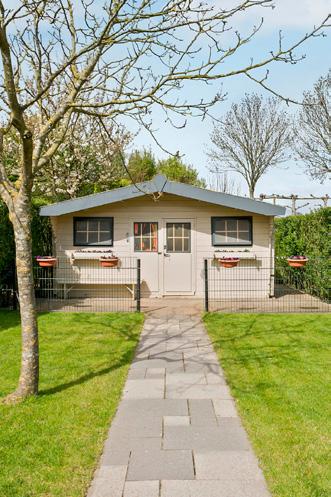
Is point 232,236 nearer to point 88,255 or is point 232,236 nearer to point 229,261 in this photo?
point 229,261

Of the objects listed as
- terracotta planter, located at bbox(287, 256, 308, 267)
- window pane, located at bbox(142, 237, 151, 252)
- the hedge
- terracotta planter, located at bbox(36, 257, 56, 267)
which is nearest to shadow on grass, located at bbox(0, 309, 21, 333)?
terracotta planter, located at bbox(36, 257, 56, 267)

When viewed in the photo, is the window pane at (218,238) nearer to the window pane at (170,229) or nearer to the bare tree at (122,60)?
the window pane at (170,229)

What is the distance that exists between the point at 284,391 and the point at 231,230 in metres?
6.94

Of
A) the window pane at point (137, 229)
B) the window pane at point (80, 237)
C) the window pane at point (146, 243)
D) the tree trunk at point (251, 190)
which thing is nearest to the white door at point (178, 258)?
the window pane at point (146, 243)

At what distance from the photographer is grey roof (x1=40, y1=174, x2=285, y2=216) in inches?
410

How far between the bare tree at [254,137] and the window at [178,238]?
515 inches

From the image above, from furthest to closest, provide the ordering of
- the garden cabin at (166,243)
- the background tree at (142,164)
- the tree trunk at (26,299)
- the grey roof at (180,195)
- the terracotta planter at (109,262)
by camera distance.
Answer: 1. the background tree at (142,164)
2. the garden cabin at (166,243)
3. the terracotta planter at (109,262)
4. the grey roof at (180,195)
5. the tree trunk at (26,299)

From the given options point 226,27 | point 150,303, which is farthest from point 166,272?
point 226,27

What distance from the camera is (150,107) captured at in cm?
464

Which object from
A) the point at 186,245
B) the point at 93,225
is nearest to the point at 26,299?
the point at 93,225

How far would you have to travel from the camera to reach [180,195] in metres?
10.5

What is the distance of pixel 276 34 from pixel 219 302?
7345 millimetres

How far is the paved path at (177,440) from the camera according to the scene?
2.86 metres

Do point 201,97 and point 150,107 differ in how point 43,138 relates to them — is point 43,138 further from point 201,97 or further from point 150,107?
point 201,97
